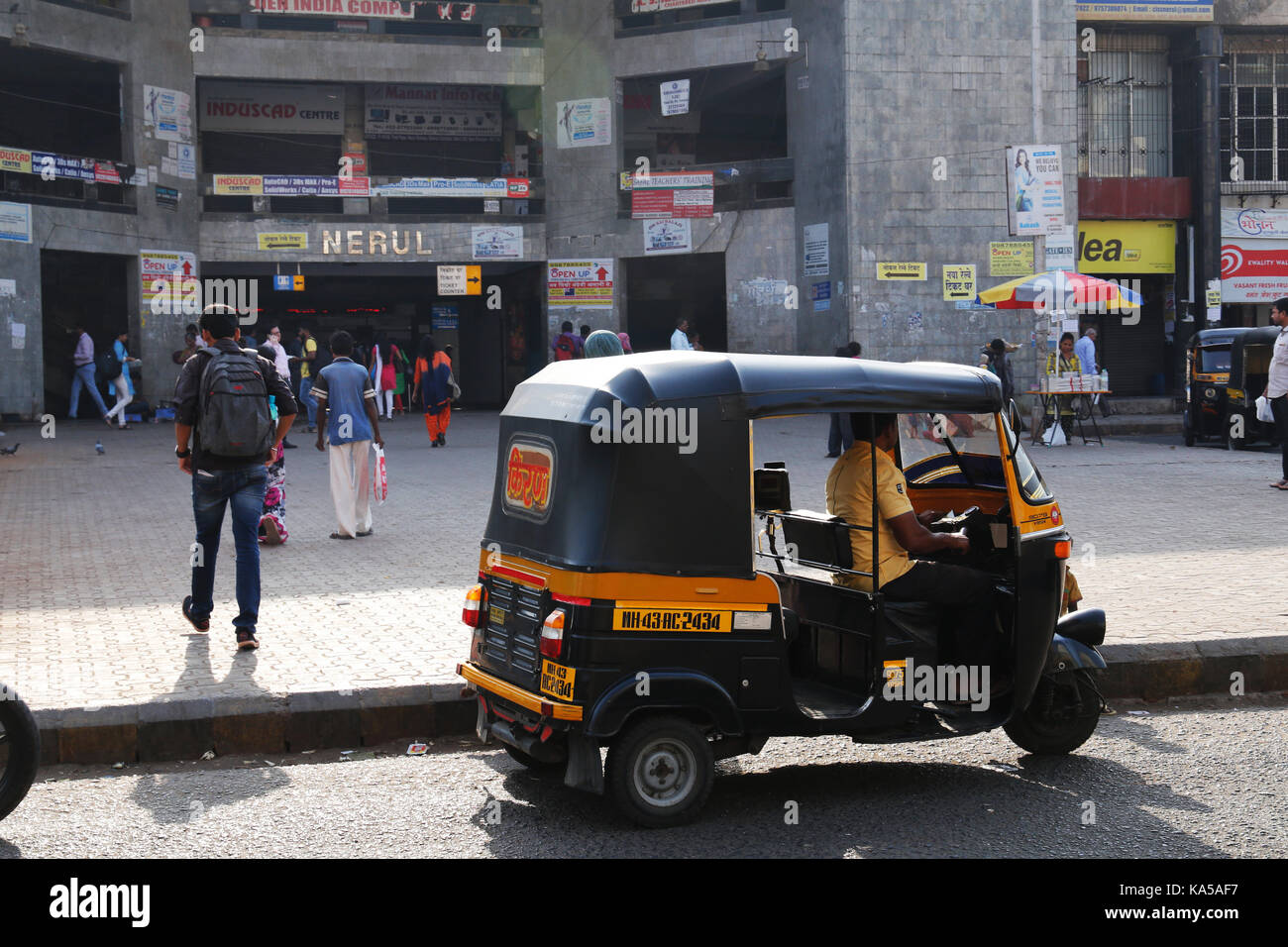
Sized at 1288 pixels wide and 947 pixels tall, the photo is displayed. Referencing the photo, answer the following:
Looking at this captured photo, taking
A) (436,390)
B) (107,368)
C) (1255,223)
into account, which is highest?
(1255,223)

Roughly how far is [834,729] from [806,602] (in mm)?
835

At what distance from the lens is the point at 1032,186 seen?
90.9 feet

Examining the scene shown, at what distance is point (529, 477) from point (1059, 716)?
249cm

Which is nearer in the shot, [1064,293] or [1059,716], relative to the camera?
[1059,716]

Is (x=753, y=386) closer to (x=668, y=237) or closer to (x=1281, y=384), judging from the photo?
(x=1281, y=384)

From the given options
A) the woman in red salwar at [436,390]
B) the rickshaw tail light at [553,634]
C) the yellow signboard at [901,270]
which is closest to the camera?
the rickshaw tail light at [553,634]

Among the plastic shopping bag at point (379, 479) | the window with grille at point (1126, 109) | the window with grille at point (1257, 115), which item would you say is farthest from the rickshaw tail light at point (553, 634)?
the window with grille at point (1257, 115)

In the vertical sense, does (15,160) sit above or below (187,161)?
below

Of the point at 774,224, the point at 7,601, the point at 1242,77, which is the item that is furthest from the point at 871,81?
the point at 7,601

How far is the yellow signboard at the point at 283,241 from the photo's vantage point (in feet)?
100

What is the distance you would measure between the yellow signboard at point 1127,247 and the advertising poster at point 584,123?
431 inches

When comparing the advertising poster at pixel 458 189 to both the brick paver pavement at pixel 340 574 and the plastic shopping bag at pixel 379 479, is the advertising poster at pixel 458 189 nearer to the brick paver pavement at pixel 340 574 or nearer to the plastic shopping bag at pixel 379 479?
the brick paver pavement at pixel 340 574

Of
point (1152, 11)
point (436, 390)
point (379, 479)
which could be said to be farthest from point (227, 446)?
point (1152, 11)

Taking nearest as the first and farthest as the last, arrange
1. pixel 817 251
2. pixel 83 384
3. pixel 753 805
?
pixel 753 805 < pixel 817 251 < pixel 83 384
